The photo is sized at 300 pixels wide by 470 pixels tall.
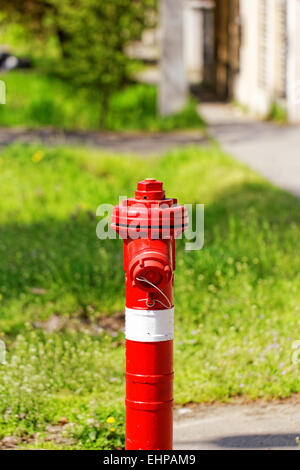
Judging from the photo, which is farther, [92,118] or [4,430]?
[92,118]

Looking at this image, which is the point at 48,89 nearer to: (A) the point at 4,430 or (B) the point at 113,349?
(B) the point at 113,349

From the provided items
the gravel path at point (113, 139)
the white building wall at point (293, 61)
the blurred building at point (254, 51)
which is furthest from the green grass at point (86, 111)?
the white building wall at point (293, 61)

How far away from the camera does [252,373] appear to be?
4.61m

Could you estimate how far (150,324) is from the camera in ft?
10.8

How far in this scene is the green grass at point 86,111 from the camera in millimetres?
15516

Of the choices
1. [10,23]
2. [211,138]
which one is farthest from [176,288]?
[10,23]

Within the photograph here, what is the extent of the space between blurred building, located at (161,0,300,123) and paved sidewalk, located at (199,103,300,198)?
1.70ft

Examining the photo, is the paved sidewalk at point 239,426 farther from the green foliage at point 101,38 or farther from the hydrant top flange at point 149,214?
the green foliage at point 101,38

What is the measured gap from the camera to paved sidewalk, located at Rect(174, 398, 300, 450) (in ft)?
13.1

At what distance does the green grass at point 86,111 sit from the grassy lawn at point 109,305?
20.5 feet

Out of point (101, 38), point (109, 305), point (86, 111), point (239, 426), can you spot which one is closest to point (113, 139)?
point (101, 38)

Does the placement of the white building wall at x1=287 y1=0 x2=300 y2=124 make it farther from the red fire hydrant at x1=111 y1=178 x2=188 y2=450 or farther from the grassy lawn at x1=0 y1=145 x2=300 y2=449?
the red fire hydrant at x1=111 y1=178 x2=188 y2=450

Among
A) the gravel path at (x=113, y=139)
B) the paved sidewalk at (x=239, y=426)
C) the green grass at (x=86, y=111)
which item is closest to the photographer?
the paved sidewalk at (x=239, y=426)
